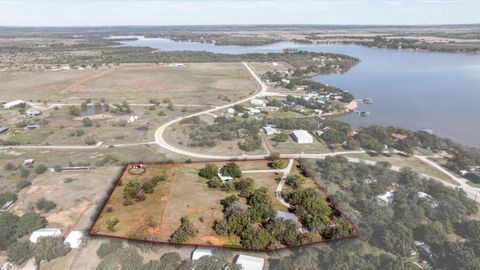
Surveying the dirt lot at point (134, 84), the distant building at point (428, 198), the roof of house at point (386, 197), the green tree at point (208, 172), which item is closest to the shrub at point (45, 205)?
the green tree at point (208, 172)

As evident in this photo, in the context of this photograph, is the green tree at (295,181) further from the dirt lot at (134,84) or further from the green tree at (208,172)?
the dirt lot at (134,84)

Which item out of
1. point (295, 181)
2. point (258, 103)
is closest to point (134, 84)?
point (258, 103)

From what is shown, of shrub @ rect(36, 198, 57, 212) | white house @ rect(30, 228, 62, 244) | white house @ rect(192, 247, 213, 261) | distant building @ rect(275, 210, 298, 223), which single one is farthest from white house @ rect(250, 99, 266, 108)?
white house @ rect(192, 247, 213, 261)

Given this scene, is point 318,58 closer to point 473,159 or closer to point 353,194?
point 473,159

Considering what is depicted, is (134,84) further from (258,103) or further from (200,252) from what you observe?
(200,252)

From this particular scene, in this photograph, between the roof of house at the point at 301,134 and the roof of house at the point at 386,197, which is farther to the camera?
the roof of house at the point at 301,134

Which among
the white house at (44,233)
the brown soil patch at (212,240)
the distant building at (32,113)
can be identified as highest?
the brown soil patch at (212,240)

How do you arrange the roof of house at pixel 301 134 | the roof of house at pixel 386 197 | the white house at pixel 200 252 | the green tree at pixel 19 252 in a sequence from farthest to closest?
the roof of house at pixel 301 134, the roof of house at pixel 386 197, the green tree at pixel 19 252, the white house at pixel 200 252
